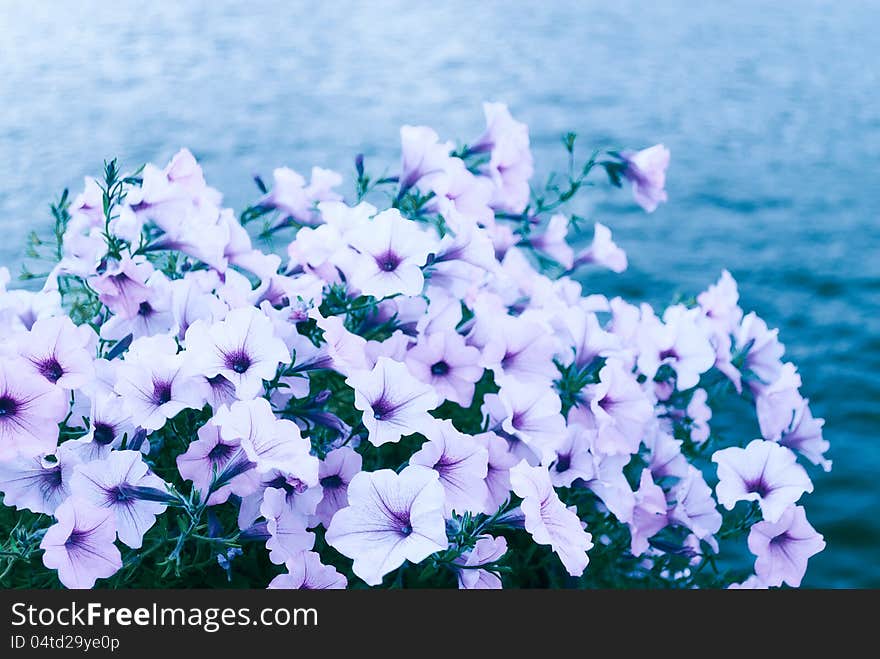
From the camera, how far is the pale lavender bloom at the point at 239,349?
1496 millimetres

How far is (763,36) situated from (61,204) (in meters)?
5.91

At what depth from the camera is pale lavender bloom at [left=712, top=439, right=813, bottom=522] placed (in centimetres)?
182

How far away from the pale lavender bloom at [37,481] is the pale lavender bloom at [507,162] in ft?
4.13

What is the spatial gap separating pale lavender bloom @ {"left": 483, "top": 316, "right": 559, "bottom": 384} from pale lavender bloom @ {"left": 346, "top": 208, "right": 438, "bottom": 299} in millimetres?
225

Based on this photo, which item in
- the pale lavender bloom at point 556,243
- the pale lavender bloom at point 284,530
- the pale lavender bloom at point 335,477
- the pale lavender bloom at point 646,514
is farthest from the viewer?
the pale lavender bloom at point 556,243

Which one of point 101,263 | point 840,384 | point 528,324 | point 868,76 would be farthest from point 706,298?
point 868,76

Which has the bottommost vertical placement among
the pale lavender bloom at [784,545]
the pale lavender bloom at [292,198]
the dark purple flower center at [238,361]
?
the pale lavender bloom at [784,545]

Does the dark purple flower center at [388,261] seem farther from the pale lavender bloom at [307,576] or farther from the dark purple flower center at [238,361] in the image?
the pale lavender bloom at [307,576]

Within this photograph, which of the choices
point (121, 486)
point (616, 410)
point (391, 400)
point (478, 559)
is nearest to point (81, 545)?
point (121, 486)

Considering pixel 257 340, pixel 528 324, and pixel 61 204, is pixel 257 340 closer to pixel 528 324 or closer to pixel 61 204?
pixel 528 324

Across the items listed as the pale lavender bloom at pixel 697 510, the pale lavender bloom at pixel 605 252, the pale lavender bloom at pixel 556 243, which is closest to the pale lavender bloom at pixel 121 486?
the pale lavender bloom at pixel 697 510

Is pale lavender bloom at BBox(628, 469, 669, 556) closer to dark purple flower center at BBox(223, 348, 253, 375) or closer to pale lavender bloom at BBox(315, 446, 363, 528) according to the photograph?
pale lavender bloom at BBox(315, 446, 363, 528)

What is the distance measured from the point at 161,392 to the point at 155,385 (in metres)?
0.02

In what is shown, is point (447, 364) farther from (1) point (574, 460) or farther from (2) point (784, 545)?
(2) point (784, 545)
